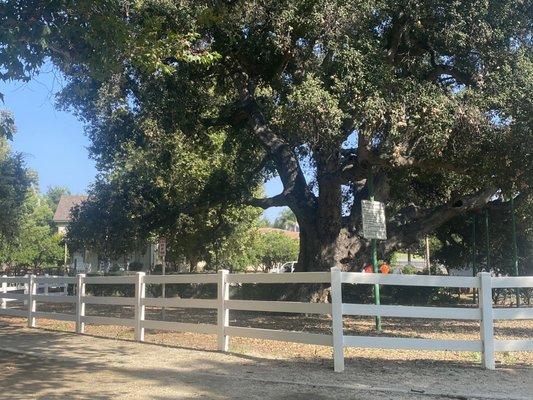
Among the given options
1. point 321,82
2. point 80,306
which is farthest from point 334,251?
point 80,306

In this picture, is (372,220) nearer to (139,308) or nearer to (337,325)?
(337,325)

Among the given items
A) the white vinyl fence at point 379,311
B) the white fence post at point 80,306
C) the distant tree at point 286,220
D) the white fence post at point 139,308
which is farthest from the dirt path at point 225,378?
the distant tree at point 286,220

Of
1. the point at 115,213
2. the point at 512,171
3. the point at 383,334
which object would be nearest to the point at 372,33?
the point at 512,171

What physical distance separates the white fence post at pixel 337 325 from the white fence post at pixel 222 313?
2.35 metres

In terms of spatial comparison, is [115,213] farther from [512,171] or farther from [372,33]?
[512,171]

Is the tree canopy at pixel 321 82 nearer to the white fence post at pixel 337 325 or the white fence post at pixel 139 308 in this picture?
the white fence post at pixel 139 308

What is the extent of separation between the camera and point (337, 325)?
27.0ft

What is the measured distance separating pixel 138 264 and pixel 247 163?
1113 inches

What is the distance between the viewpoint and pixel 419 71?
15.5 m

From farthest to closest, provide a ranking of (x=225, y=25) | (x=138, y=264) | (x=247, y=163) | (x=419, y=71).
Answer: (x=138, y=264), (x=247, y=163), (x=419, y=71), (x=225, y=25)

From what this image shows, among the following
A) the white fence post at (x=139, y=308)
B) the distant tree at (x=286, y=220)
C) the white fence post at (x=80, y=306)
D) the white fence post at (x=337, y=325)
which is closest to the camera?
the white fence post at (x=337, y=325)

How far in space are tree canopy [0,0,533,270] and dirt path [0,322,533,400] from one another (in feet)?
14.5

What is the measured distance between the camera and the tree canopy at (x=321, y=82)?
32.6ft

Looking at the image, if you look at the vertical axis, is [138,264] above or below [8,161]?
below
